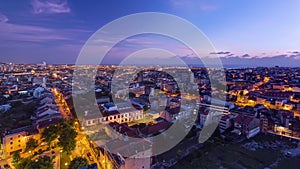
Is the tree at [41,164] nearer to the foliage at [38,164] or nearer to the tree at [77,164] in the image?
the foliage at [38,164]

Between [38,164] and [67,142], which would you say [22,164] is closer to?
[38,164]

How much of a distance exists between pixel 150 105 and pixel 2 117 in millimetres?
7140

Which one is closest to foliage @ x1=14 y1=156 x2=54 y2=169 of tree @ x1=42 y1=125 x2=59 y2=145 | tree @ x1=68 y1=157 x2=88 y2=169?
tree @ x1=68 y1=157 x2=88 y2=169

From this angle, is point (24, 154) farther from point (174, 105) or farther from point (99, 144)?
point (174, 105)

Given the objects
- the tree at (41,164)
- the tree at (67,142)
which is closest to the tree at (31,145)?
the tree at (67,142)

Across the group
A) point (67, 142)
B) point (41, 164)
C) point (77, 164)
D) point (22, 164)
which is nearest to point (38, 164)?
point (41, 164)

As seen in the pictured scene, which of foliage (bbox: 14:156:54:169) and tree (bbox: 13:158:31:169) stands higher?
foliage (bbox: 14:156:54:169)

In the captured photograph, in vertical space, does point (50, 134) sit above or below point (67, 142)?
above

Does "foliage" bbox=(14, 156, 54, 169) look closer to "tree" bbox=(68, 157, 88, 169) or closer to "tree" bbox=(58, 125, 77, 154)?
"tree" bbox=(68, 157, 88, 169)

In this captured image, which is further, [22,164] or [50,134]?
[50,134]

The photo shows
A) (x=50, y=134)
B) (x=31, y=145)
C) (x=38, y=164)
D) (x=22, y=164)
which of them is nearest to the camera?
(x=38, y=164)

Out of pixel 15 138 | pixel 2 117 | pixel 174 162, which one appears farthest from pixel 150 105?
pixel 2 117

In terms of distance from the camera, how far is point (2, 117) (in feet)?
28.2

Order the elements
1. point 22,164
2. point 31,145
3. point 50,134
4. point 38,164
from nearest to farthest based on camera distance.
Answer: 1. point 38,164
2. point 22,164
3. point 31,145
4. point 50,134
